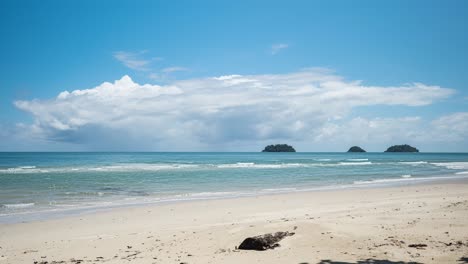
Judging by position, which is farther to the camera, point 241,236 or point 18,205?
point 18,205

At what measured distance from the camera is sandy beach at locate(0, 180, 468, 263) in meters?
6.70

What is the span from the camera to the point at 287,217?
1137 cm

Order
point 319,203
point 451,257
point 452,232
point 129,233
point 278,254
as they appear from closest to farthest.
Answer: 1. point 451,257
2. point 278,254
3. point 452,232
4. point 129,233
5. point 319,203

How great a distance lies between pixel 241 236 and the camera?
8.43 m

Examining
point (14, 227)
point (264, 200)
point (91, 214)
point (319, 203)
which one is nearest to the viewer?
point (14, 227)

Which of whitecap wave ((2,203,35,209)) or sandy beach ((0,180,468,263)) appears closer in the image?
sandy beach ((0,180,468,263))

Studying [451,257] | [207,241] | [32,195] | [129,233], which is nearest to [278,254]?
[207,241]

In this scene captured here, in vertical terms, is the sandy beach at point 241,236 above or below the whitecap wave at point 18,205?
above

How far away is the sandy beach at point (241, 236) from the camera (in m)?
6.70

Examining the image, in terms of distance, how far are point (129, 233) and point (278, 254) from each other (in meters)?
5.09

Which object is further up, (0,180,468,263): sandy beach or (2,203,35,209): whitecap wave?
(0,180,468,263): sandy beach

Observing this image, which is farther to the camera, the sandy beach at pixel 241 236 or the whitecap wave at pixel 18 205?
the whitecap wave at pixel 18 205

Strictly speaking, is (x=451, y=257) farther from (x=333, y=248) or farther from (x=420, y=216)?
(x=420, y=216)

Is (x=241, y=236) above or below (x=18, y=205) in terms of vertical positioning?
above
